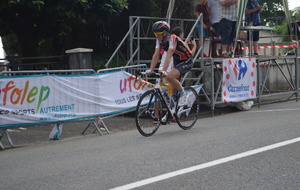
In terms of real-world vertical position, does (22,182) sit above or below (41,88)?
below

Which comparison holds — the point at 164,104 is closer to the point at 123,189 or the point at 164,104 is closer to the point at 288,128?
the point at 288,128

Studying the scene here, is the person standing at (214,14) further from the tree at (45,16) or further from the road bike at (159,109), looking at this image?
the road bike at (159,109)

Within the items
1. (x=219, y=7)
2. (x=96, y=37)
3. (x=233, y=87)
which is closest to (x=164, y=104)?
(x=233, y=87)

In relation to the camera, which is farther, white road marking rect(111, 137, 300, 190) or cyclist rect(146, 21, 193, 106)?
cyclist rect(146, 21, 193, 106)

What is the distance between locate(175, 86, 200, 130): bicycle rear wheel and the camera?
992 centimetres

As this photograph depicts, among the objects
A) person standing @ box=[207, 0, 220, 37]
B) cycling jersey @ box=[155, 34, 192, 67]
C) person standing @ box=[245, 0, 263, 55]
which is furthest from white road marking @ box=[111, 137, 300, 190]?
person standing @ box=[245, 0, 263, 55]

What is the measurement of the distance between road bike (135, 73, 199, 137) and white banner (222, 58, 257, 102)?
3682mm

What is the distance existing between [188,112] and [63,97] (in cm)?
246

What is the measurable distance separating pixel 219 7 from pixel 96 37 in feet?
19.0

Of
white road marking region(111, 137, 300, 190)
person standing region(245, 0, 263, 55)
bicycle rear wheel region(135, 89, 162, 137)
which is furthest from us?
person standing region(245, 0, 263, 55)

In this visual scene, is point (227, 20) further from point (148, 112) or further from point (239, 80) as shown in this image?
point (148, 112)

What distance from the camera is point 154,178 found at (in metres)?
5.81

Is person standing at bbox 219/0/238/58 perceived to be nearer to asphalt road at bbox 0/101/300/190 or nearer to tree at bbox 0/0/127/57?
tree at bbox 0/0/127/57

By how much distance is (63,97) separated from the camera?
33.7ft
